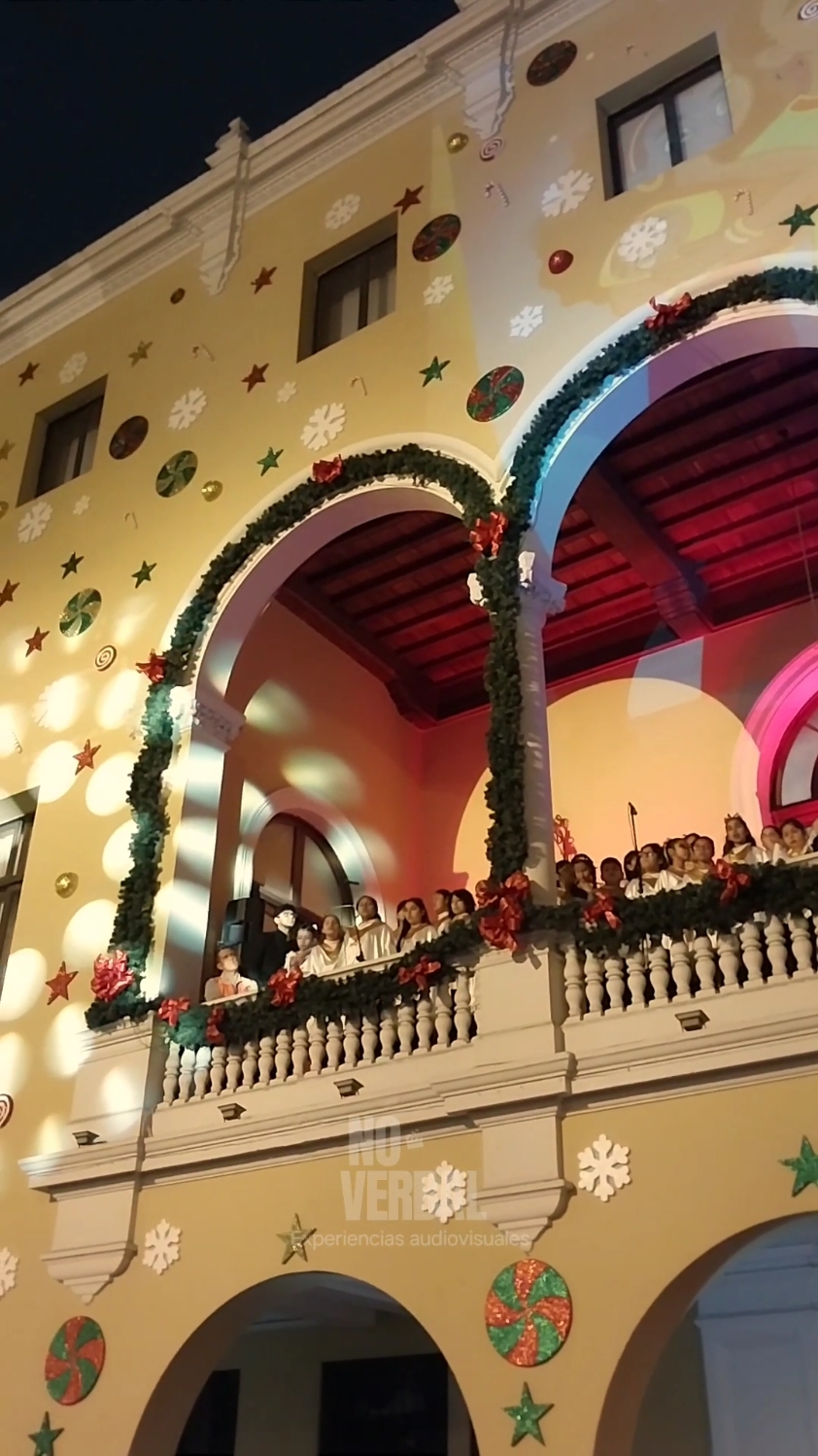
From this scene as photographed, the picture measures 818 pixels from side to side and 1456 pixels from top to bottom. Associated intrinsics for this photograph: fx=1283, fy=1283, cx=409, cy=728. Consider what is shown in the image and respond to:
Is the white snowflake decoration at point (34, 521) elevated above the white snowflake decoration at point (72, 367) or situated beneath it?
situated beneath

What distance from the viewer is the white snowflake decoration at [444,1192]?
249 inches

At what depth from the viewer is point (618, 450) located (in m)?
9.83

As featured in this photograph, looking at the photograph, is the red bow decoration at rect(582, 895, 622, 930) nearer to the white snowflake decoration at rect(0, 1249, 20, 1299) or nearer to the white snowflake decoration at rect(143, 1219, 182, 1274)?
the white snowflake decoration at rect(143, 1219, 182, 1274)

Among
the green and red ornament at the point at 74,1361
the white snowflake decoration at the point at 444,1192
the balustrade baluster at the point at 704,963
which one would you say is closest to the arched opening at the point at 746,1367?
the white snowflake decoration at the point at 444,1192

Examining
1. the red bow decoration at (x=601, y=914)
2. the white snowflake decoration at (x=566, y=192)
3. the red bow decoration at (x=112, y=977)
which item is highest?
the white snowflake decoration at (x=566, y=192)

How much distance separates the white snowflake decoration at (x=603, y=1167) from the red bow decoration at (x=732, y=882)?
1270mm

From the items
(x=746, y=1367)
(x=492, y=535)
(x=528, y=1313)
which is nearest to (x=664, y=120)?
(x=492, y=535)

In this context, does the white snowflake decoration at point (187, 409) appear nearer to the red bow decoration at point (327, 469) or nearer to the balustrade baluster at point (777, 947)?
the red bow decoration at point (327, 469)

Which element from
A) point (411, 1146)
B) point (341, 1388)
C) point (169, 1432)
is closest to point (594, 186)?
point (411, 1146)

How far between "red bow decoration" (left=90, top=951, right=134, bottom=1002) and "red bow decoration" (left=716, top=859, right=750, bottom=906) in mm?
3824

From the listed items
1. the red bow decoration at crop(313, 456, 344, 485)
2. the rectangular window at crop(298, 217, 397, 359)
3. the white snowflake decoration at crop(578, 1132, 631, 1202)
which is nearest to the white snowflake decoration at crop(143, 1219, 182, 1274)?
the white snowflake decoration at crop(578, 1132, 631, 1202)

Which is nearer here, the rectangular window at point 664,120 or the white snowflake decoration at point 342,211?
the rectangular window at point 664,120

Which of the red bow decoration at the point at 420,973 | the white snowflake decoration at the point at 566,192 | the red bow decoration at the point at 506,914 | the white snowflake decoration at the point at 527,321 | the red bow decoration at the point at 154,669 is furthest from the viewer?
the red bow decoration at the point at 154,669

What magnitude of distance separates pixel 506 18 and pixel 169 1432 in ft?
32.0
